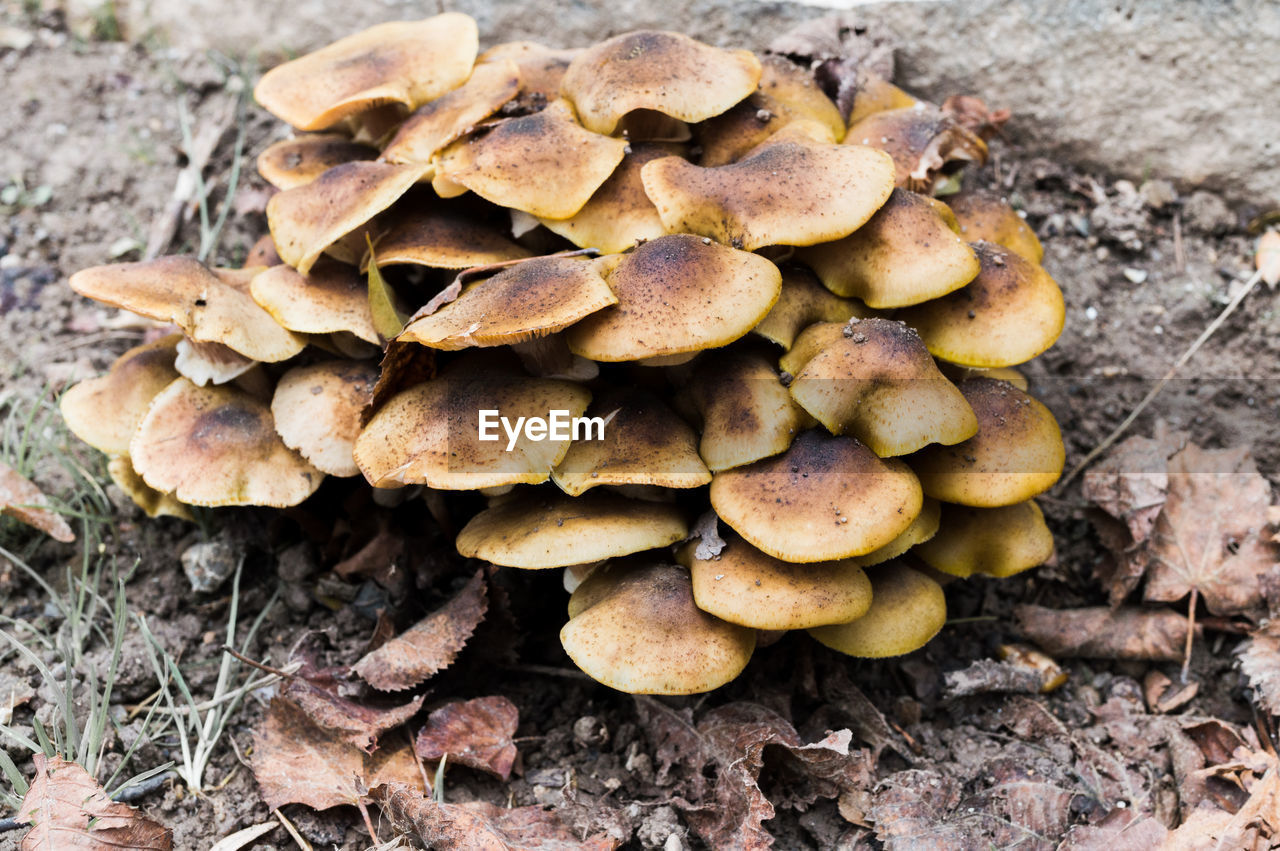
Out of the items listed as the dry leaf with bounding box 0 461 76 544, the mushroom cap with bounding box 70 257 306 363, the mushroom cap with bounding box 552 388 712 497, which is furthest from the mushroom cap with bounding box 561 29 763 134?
the dry leaf with bounding box 0 461 76 544

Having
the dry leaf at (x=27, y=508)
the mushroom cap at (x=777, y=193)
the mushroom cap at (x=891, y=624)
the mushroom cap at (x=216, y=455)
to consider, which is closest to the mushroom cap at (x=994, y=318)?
the mushroom cap at (x=777, y=193)

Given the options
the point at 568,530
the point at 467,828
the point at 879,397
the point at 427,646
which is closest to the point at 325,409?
the point at 427,646

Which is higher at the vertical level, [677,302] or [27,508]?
[677,302]

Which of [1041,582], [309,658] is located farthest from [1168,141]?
[309,658]

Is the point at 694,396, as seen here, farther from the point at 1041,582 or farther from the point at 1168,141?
the point at 1168,141

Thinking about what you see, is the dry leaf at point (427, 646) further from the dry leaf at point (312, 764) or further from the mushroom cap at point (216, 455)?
the mushroom cap at point (216, 455)

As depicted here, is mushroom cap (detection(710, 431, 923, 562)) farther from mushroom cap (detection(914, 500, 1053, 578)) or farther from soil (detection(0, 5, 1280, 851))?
soil (detection(0, 5, 1280, 851))

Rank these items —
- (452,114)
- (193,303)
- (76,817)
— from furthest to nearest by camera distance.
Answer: (452,114), (193,303), (76,817)

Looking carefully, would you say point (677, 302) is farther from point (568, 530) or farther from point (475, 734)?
point (475, 734)
